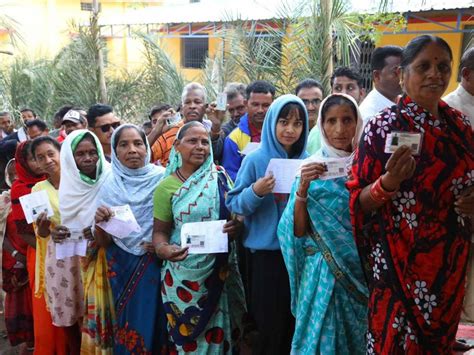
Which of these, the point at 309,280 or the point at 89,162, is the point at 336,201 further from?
the point at 89,162

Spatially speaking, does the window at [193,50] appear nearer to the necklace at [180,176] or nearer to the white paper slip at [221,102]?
the white paper slip at [221,102]

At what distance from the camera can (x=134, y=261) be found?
10.6 ft

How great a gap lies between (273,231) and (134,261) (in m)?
0.99

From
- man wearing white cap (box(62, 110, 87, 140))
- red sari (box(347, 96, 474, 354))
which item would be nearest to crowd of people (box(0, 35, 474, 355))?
red sari (box(347, 96, 474, 354))

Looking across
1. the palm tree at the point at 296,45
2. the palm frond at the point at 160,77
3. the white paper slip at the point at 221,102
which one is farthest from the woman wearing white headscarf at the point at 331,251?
the palm frond at the point at 160,77

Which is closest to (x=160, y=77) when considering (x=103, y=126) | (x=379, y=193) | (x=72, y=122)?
(x=72, y=122)

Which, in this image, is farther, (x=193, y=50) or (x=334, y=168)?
(x=193, y=50)

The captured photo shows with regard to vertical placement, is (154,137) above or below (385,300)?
above

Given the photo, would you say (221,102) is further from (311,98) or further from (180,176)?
(180,176)

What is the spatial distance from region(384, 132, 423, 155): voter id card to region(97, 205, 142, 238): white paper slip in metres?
1.67

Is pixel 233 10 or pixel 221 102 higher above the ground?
pixel 233 10

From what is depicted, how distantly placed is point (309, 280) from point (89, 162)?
174cm

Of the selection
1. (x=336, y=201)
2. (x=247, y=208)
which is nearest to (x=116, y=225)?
(x=247, y=208)

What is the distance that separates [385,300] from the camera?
7.04 feet
